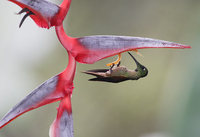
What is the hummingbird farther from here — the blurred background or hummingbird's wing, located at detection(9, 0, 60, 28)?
the blurred background

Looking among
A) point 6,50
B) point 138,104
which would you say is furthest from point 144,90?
point 6,50

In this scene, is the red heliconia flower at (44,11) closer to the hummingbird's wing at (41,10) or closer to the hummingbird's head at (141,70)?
the hummingbird's wing at (41,10)

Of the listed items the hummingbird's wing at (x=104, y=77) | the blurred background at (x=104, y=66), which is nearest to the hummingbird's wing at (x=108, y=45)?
the hummingbird's wing at (x=104, y=77)

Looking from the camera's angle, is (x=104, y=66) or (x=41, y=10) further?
(x=104, y=66)

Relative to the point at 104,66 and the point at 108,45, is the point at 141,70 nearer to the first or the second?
the point at 108,45

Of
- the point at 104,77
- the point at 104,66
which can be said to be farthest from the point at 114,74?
the point at 104,66

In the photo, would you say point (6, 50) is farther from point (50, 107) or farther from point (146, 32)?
point (146, 32)
